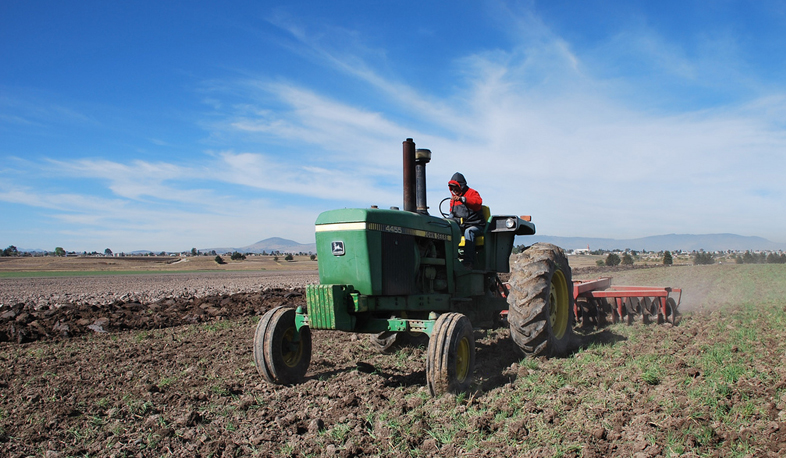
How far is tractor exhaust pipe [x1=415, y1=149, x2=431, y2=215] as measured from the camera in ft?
22.2

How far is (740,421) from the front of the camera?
376 centimetres

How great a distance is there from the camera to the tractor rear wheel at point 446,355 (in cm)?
492

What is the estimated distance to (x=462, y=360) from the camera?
5.44 m

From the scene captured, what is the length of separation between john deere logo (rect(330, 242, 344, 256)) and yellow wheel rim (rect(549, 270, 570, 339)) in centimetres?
340

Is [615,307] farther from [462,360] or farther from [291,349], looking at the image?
[291,349]

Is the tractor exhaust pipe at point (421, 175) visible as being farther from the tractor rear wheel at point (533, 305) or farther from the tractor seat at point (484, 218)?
the tractor rear wheel at point (533, 305)

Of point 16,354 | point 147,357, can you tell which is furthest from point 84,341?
point 147,357

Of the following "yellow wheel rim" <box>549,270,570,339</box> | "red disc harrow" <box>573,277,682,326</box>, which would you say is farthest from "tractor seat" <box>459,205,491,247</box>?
"red disc harrow" <box>573,277,682,326</box>

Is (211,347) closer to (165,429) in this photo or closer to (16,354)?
(16,354)

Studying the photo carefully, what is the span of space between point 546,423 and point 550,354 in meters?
2.41

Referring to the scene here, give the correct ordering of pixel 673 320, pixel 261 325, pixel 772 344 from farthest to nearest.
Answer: pixel 673 320
pixel 772 344
pixel 261 325

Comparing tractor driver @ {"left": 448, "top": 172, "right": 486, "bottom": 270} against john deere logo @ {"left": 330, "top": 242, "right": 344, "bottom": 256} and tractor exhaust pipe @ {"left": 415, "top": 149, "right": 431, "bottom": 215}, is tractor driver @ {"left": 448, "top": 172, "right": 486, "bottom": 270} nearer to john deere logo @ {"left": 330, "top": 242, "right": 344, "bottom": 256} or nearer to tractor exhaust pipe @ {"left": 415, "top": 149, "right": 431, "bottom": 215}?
tractor exhaust pipe @ {"left": 415, "top": 149, "right": 431, "bottom": 215}

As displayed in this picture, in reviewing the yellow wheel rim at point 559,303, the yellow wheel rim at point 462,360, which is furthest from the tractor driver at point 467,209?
the yellow wheel rim at point 462,360

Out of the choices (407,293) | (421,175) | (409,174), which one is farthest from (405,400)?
(421,175)
